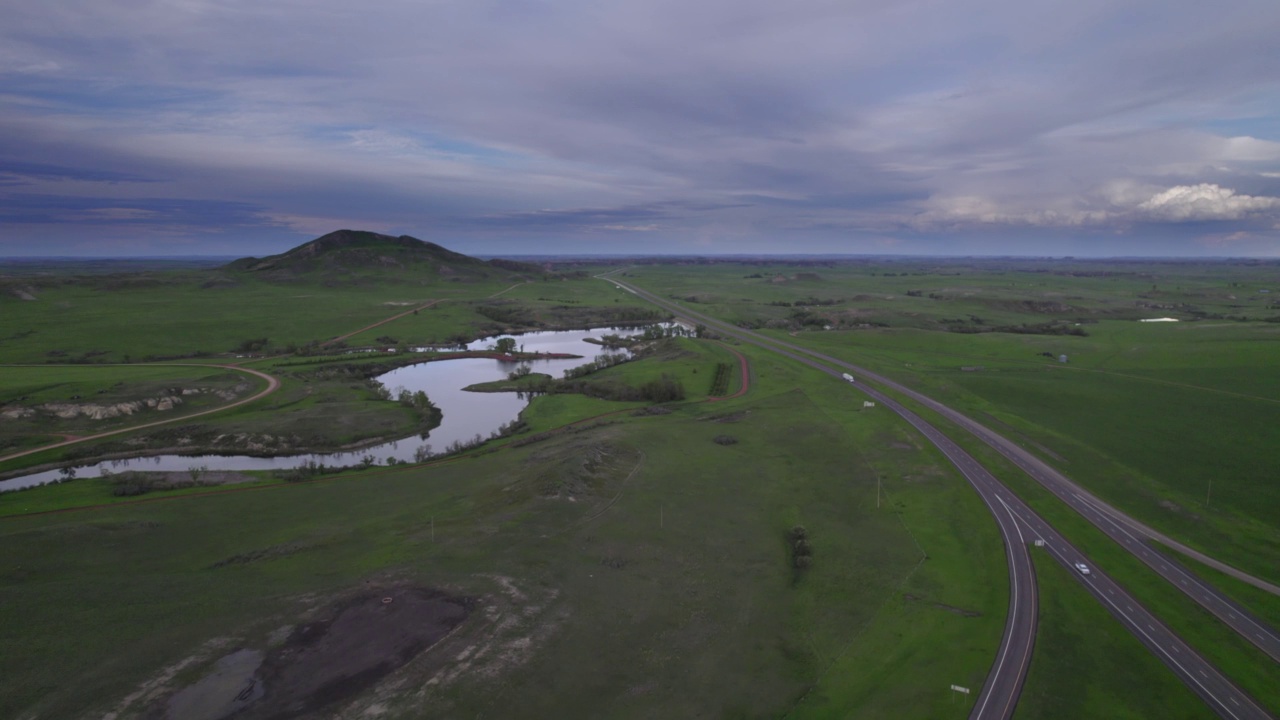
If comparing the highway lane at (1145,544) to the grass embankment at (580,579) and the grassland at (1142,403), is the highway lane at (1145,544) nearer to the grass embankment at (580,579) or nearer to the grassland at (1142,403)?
the grassland at (1142,403)

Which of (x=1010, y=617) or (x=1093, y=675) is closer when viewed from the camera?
(x=1093, y=675)

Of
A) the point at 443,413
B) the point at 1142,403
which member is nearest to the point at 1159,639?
the point at 1142,403

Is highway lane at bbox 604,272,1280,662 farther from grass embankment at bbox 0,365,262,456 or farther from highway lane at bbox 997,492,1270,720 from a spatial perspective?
grass embankment at bbox 0,365,262,456

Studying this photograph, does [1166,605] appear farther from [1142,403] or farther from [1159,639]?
[1142,403]

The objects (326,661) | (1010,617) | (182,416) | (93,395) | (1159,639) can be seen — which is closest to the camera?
(326,661)

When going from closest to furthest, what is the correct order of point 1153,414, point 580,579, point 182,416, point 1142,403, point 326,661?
point 326,661
point 580,579
point 182,416
point 1153,414
point 1142,403

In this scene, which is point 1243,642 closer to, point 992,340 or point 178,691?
point 178,691

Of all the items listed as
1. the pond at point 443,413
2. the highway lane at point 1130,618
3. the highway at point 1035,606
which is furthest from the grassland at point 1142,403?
the pond at point 443,413

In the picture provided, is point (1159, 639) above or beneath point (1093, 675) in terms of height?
above
